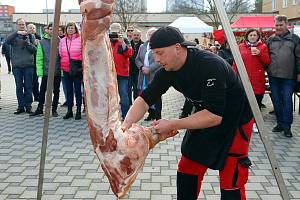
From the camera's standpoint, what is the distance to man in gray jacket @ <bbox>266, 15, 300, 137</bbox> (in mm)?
6262

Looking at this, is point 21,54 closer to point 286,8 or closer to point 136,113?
point 136,113

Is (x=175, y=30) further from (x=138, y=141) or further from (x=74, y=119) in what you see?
(x=74, y=119)

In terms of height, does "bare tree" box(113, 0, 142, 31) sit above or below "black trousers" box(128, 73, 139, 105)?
above

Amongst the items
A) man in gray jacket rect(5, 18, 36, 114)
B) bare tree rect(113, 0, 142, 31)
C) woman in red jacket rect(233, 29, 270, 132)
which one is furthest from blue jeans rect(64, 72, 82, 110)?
bare tree rect(113, 0, 142, 31)

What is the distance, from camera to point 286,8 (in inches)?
1513

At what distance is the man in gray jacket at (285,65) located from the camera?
6.26 metres

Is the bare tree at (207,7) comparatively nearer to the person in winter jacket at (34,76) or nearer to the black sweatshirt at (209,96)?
the person in winter jacket at (34,76)

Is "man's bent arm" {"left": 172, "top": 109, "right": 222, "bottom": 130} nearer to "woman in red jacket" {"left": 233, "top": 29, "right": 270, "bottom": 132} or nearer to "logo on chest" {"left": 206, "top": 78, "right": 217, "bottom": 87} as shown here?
"logo on chest" {"left": 206, "top": 78, "right": 217, "bottom": 87}

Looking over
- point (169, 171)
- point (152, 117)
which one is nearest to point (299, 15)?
point (152, 117)

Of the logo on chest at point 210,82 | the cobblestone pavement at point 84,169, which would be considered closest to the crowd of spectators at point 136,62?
the cobblestone pavement at point 84,169

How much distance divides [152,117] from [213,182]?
11.6 ft

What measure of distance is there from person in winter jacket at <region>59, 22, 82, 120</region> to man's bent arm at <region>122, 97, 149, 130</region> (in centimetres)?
464

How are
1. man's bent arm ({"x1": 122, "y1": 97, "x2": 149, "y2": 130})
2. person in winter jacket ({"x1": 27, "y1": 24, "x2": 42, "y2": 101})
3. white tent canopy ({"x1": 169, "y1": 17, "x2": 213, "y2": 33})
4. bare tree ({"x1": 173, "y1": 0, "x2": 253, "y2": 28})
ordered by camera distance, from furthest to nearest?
bare tree ({"x1": 173, "y1": 0, "x2": 253, "y2": 28})
white tent canopy ({"x1": 169, "y1": 17, "x2": 213, "y2": 33})
person in winter jacket ({"x1": 27, "y1": 24, "x2": 42, "y2": 101})
man's bent arm ({"x1": 122, "y1": 97, "x2": 149, "y2": 130})

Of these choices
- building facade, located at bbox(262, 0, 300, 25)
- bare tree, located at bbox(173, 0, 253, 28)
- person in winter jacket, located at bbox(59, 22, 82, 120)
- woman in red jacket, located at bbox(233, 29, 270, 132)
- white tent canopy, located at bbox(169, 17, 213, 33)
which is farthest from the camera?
bare tree, located at bbox(173, 0, 253, 28)
